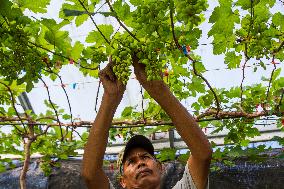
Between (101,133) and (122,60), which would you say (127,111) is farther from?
(122,60)

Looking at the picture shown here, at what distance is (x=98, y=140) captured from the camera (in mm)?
2016

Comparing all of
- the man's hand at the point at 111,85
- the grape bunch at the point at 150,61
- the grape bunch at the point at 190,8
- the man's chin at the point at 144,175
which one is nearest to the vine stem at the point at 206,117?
the man's chin at the point at 144,175

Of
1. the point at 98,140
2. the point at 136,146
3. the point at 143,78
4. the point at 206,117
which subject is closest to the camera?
the point at 143,78

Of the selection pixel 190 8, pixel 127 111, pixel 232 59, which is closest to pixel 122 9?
pixel 190 8

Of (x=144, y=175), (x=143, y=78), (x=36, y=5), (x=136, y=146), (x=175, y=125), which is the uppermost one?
(x=36, y=5)

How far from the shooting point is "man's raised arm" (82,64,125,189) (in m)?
1.93

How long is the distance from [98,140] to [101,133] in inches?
1.7

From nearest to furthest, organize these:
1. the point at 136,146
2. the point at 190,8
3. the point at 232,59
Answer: the point at 190,8
the point at 136,146
the point at 232,59

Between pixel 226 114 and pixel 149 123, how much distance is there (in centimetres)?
74

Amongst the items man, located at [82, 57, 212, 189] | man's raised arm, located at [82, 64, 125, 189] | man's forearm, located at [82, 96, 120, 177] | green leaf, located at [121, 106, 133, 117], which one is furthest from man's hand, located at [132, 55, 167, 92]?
green leaf, located at [121, 106, 133, 117]

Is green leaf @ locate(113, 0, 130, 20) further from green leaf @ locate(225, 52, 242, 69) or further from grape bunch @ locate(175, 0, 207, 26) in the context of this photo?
green leaf @ locate(225, 52, 242, 69)

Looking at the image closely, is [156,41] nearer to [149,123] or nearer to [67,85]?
[149,123]

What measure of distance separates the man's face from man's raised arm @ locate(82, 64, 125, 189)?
190mm

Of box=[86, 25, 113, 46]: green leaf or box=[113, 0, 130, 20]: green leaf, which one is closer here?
box=[113, 0, 130, 20]: green leaf
